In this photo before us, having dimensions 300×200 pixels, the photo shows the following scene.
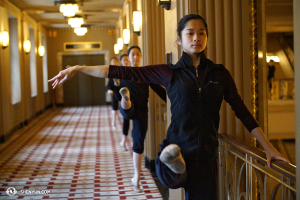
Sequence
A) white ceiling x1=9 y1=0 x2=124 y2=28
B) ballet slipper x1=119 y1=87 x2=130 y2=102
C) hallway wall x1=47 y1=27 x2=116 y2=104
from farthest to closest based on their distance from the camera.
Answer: hallway wall x1=47 y1=27 x2=116 y2=104 < white ceiling x1=9 y1=0 x2=124 y2=28 < ballet slipper x1=119 y1=87 x2=130 y2=102

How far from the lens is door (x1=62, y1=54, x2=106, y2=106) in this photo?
57.5ft

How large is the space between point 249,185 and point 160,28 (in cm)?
334

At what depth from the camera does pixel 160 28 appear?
209 inches

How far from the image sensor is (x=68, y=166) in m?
5.90

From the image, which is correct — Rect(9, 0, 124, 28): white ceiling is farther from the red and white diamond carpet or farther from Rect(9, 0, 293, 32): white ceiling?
A: the red and white diamond carpet

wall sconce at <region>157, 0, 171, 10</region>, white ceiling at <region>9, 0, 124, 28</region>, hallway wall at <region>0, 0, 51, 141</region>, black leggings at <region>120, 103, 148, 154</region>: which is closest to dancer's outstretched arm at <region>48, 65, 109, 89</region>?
wall sconce at <region>157, 0, 171, 10</region>

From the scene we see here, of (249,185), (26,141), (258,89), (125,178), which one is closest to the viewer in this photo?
(249,185)

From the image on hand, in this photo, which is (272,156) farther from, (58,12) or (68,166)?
(58,12)

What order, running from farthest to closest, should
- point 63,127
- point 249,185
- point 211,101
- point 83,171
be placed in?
point 63,127 < point 83,171 < point 249,185 < point 211,101

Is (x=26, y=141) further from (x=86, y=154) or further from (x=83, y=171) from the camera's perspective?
(x=83, y=171)

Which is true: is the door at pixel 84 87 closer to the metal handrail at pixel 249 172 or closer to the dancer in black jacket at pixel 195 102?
the metal handrail at pixel 249 172

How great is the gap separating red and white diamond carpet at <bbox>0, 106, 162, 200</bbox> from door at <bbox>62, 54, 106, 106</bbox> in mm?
7741

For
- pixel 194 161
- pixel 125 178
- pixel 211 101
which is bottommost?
pixel 125 178

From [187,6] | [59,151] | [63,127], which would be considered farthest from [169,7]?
[63,127]
